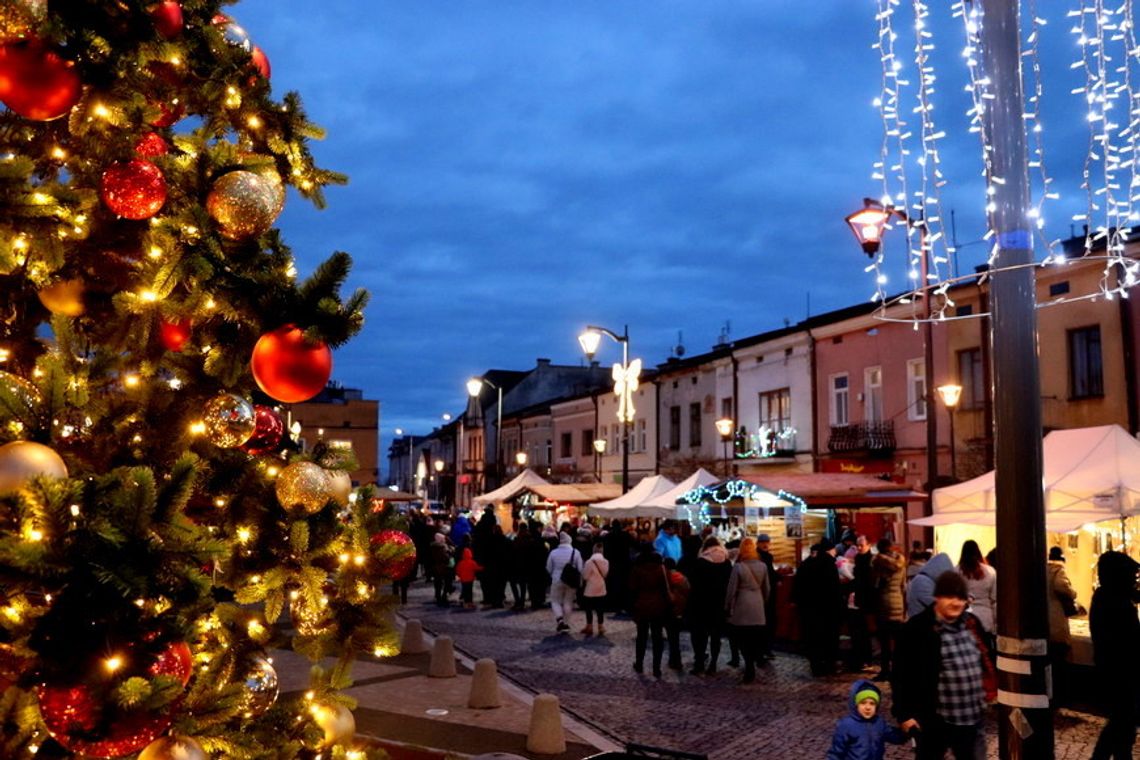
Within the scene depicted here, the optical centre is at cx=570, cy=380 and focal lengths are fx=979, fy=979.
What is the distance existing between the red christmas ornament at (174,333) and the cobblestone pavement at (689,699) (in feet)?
22.2

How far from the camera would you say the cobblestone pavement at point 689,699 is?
9.28m

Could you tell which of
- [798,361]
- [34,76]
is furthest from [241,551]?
[798,361]

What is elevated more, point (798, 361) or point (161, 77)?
point (798, 361)

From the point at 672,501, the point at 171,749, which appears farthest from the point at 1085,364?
the point at 171,749

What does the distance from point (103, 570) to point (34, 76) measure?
1565 millimetres

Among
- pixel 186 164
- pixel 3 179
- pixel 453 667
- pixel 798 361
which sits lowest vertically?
pixel 453 667

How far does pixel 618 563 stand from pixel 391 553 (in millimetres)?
16604

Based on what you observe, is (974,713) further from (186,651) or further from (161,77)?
(161,77)

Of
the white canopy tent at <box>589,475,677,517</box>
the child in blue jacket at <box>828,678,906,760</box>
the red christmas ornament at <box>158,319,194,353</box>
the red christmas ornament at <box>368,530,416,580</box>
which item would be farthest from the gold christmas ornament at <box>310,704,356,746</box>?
the white canopy tent at <box>589,475,677,517</box>

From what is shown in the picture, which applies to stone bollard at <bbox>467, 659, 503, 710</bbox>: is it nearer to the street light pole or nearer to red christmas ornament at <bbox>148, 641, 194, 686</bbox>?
the street light pole

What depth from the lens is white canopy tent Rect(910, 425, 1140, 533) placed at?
39.1ft

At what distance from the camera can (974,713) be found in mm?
5879

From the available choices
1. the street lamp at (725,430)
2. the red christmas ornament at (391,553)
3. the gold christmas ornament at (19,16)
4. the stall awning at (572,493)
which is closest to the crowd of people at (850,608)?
the red christmas ornament at (391,553)

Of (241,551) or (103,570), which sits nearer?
(103,570)
